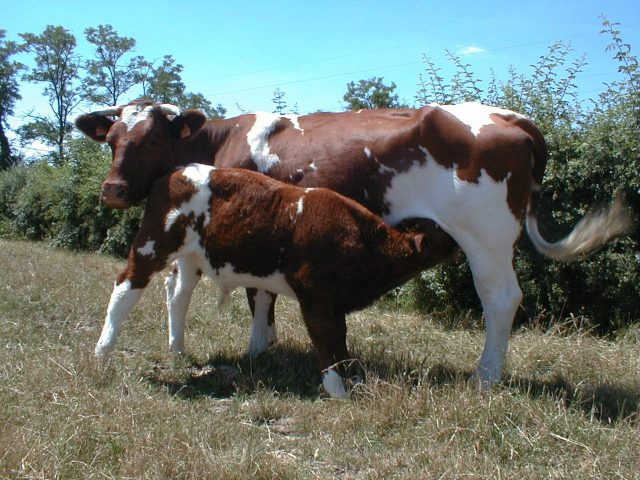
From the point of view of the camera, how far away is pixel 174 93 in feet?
173

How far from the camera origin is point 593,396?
4.78 meters

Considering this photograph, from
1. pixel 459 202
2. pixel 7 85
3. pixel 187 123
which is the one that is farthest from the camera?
pixel 7 85

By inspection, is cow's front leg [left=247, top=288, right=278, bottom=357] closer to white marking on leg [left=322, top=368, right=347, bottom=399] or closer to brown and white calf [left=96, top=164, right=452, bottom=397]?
brown and white calf [left=96, top=164, right=452, bottom=397]

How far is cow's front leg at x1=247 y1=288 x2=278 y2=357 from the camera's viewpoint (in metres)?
6.27

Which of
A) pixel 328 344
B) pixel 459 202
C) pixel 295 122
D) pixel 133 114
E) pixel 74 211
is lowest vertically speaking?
pixel 74 211

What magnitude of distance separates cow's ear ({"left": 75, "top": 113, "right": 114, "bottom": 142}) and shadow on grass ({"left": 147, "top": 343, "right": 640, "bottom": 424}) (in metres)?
2.29

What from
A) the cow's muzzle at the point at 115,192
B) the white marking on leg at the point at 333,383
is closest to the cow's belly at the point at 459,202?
the white marking on leg at the point at 333,383

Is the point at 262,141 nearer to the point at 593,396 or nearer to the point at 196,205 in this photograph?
the point at 196,205

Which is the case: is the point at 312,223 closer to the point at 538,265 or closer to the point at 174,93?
the point at 538,265

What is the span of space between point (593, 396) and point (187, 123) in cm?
409

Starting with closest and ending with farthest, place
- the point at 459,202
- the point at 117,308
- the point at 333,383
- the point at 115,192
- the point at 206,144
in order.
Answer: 1. the point at 333,383
2. the point at 459,202
3. the point at 117,308
4. the point at 115,192
5. the point at 206,144

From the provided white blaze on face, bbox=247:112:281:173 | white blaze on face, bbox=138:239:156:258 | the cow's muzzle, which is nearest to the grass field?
white blaze on face, bbox=138:239:156:258

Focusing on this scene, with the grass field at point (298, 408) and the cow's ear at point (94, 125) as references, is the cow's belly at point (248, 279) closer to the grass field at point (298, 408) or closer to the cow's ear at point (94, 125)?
the grass field at point (298, 408)

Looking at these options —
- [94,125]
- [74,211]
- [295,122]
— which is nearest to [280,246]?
[295,122]
